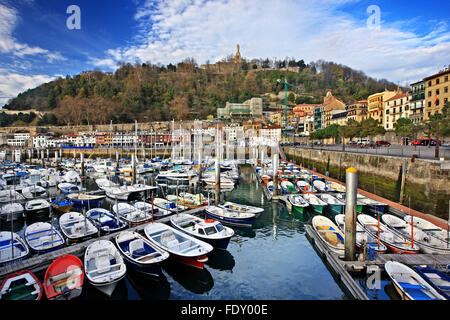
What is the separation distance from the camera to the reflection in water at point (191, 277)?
9.52 meters

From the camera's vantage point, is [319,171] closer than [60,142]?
Yes

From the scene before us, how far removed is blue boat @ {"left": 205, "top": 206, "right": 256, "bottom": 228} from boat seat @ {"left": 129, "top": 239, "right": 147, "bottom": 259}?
5594 millimetres

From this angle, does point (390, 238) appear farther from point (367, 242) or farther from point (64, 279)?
point (64, 279)

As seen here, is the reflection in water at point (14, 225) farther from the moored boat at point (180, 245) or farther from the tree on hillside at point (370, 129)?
the tree on hillside at point (370, 129)

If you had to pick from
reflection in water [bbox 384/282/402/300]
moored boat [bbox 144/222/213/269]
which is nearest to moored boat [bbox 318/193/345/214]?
reflection in water [bbox 384/282/402/300]

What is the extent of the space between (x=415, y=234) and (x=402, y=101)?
4581 centimetres

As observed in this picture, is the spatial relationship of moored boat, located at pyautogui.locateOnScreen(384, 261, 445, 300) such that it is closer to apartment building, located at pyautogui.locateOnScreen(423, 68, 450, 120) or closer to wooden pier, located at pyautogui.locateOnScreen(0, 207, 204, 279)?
wooden pier, located at pyautogui.locateOnScreen(0, 207, 204, 279)

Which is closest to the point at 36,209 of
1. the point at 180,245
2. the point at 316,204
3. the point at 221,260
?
the point at 180,245

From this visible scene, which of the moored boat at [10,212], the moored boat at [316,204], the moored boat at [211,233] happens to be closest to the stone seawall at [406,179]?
the moored boat at [316,204]

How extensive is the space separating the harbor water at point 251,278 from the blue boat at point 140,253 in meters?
0.60

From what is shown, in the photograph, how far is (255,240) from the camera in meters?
Answer: 13.6

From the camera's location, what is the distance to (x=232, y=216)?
1529 centimetres
